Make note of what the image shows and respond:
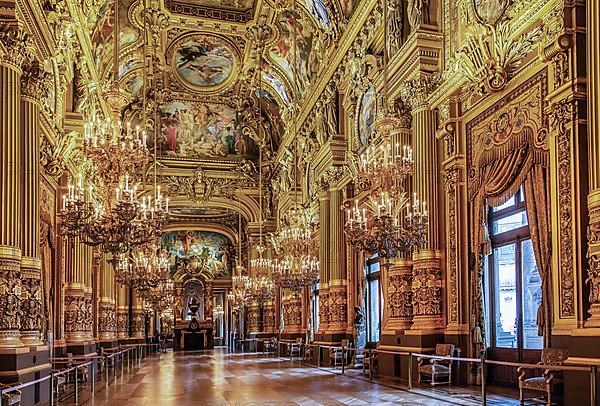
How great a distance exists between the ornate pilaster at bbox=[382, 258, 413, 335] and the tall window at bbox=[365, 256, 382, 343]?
3.69 metres

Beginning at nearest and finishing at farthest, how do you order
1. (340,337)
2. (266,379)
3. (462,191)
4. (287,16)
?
(462,191), (266,379), (340,337), (287,16)

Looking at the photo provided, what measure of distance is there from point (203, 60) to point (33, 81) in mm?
16269

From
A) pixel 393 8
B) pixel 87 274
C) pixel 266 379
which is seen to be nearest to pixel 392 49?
pixel 393 8

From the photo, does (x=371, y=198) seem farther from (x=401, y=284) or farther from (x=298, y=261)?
(x=298, y=261)

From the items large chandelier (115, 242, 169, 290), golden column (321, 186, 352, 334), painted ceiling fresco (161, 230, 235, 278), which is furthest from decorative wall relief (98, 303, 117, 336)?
painted ceiling fresco (161, 230, 235, 278)

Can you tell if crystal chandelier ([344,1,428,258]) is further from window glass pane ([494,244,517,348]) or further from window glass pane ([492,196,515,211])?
window glass pane ([494,244,517,348])

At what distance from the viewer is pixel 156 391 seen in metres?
13.2

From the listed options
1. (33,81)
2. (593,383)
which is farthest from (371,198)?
(33,81)

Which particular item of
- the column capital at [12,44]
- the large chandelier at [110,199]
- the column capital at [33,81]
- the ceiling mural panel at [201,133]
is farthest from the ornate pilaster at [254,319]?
the column capital at [12,44]

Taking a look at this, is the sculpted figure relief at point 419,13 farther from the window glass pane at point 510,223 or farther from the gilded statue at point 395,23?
the window glass pane at point 510,223

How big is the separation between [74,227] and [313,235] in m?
14.1

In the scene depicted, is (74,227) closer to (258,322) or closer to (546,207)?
(546,207)

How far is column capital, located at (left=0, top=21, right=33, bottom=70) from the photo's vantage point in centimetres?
1045

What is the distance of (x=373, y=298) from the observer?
19.0 meters
